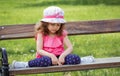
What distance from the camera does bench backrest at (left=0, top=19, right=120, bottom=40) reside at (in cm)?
618

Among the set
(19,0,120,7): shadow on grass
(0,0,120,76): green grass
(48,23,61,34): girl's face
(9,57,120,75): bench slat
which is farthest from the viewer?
(19,0,120,7): shadow on grass

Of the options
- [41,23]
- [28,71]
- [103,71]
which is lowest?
[103,71]

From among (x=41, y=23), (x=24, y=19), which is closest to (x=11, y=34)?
(x=41, y=23)

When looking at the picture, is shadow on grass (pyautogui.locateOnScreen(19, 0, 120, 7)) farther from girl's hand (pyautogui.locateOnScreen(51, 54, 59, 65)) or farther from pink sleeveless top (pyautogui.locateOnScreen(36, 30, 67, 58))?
girl's hand (pyautogui.locateOnScreen(51, 54, 59, 65))

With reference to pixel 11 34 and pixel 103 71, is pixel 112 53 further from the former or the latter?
pixel 11 34

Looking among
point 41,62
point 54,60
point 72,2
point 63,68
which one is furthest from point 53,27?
point 72,2

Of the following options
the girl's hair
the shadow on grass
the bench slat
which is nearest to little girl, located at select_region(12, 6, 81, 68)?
the girl's hair

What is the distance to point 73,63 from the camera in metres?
5.37

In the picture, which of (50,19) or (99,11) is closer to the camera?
(50,19)

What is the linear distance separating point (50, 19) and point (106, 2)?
16274mm

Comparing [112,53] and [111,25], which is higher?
[111,25]

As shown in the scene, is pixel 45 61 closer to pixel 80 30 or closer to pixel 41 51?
pixel 41 51

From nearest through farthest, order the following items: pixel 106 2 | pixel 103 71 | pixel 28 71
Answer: pixel 28 71 < pixel 103 71 < pixel 106 2

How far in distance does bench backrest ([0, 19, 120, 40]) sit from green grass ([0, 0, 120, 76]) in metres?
1.07
